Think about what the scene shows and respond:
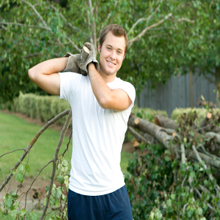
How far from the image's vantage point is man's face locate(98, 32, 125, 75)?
2053mm

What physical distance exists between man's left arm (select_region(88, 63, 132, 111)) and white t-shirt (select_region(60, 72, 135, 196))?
6cm

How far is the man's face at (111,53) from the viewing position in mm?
2053

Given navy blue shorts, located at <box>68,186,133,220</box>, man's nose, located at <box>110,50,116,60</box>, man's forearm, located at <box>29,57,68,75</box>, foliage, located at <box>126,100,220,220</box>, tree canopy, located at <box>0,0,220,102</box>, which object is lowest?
foliage, located at <box>126,100,220,220</box>

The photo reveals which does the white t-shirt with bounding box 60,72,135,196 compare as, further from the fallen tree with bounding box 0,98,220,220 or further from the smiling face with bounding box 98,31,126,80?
the fallen tree with bounding box 0,98,220,220

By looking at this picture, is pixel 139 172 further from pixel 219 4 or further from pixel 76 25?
pixel 219 4

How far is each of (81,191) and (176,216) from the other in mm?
1705

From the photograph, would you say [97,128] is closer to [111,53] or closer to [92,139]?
[92,139]

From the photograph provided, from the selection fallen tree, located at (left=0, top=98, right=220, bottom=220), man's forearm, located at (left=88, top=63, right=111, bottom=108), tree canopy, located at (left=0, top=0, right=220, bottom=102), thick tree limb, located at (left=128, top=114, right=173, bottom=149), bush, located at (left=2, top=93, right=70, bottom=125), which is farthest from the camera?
bush, located at (left=2, top=93, right=70, bottom=125)

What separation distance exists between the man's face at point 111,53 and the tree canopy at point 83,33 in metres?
2.27

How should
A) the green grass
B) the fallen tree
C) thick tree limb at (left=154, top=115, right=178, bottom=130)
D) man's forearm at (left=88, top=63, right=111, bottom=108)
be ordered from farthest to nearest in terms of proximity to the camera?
the green grass → thick tree limb at (left=154, top=115, right=178, bottom=130) → the fallen tree → man's forearm at (left=88, top=63, right=111, bottom=108)

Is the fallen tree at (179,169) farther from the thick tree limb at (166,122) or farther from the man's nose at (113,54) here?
the man's nose at (113,54)

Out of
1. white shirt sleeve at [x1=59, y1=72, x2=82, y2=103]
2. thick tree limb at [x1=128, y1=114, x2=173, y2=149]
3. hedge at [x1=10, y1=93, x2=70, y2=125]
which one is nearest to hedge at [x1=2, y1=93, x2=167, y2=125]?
hedge at [x1=10, y1=93, x2=70, y2=125]

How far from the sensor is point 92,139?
192 centimetres

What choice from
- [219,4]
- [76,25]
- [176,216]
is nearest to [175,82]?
[219,4]
